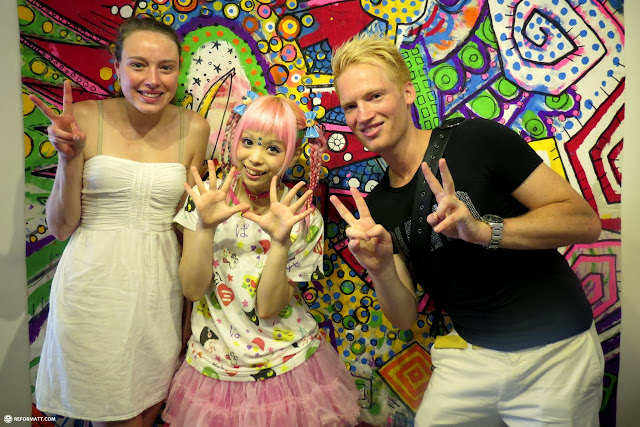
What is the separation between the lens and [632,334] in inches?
82.7

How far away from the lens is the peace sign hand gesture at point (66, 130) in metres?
1.61

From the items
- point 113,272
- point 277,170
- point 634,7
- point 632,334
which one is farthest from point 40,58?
point 632,334

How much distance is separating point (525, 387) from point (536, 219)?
0.62 meters

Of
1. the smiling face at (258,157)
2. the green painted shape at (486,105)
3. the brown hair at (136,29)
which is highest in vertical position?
the brown hair at (136,29)

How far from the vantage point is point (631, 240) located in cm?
208

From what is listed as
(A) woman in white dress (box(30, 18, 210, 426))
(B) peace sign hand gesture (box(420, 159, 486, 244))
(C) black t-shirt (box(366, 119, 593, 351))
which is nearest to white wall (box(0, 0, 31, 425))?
(A) woman in white dress (box(30, 18, 210, 426))

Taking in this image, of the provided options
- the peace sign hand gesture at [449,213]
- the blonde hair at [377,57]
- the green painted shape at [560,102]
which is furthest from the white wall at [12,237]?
the green painted shape at [560,102]

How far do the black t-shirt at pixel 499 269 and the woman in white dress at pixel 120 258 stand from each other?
107 centimetres

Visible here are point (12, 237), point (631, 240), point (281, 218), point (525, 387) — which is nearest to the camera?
point (525, 387)

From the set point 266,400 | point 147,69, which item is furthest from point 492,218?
point 147,69

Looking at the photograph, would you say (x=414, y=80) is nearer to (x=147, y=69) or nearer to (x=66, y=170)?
(x=147, y=69)

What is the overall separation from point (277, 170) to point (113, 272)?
31.6 inches

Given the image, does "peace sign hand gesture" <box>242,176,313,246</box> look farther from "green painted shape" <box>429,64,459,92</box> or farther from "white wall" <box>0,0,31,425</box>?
"white wall" <box>0,0,31,425</box>

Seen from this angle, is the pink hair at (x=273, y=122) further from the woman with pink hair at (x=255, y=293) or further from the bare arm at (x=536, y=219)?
the bare arm at (x=536, y=219)
